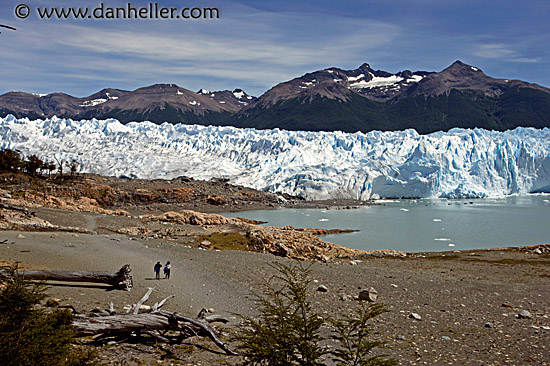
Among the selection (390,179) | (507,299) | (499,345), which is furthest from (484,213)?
(499,345)

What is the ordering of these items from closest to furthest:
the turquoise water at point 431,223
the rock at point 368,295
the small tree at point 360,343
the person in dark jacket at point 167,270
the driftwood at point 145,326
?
the small tree at point 360,343 < the driftwood at point 145,326 < the rock at point 368,295 < the person in dark jacket at point 167,270 < the turquoise water at point 431,223

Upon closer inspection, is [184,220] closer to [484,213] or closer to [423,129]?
[484,213]

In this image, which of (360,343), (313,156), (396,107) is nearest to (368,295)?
(360,343)

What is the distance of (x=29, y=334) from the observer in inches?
164

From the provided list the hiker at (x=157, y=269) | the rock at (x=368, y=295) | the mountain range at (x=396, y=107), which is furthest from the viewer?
the mountain range at (x=396, y=107)

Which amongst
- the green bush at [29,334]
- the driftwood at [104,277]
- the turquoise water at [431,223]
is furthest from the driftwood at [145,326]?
the turquoise water at [431,223]

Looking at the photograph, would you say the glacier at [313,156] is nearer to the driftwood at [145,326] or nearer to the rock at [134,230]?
the rock at [134,230]

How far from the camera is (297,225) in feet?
125

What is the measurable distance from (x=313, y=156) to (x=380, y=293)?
56824 mm

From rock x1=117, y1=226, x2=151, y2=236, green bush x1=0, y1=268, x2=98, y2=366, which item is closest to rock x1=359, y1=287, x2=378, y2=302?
green bush x1=0, y1=268, x2=98, y2=366

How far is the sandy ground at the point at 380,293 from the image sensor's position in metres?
7.23

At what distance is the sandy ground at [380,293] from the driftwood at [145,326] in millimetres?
251

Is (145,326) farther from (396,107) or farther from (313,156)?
(396,107)

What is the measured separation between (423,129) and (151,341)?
505 ft
